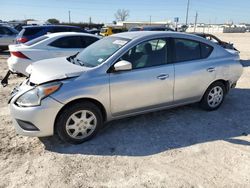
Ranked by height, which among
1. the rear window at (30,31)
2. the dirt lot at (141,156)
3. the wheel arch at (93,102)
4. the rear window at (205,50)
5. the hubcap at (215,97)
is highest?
the rear window at (205,50)

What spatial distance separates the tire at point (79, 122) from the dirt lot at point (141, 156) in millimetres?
147

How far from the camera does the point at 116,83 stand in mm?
4152

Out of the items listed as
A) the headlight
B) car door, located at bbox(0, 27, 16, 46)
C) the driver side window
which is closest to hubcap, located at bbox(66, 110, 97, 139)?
the headlight

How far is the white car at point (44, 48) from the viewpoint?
7176 millimetres

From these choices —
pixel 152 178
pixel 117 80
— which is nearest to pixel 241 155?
pixel 152 178

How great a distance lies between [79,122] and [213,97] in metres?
2.87

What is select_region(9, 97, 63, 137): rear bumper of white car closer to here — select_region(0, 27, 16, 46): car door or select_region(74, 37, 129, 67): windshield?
select_region(74, 37, 129, 67): windshield

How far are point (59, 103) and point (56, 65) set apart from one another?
95cm

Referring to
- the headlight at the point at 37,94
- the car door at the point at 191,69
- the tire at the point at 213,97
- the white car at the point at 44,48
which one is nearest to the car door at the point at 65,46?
the white car at the point at 44,48

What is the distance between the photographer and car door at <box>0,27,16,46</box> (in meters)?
14.9

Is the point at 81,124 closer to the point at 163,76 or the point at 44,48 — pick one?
the point at 163,76

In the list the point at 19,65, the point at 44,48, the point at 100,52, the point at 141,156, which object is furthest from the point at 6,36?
the point at 141,156

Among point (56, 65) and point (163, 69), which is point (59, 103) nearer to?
point (56, 65)

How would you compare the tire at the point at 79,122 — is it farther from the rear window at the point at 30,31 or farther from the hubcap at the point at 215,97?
the rear window at the point at 30,31
